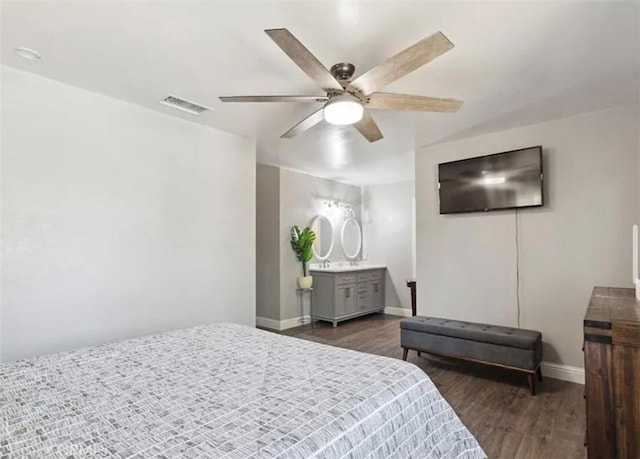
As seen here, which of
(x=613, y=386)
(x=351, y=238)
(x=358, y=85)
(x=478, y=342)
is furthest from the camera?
(x=351, y=238)

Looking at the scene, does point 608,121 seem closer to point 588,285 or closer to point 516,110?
point 516,110

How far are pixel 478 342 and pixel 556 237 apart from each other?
124 centimetres

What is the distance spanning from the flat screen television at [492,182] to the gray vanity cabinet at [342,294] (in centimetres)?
219

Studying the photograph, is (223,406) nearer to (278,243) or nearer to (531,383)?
(531,383)

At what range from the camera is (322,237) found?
6117 millimetres

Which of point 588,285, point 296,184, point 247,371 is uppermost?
point 296,184

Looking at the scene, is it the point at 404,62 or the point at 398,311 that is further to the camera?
the point at 398,311

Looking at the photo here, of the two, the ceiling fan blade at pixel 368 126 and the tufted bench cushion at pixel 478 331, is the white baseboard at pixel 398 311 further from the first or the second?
the ceiling fan blade at pixel 368 126

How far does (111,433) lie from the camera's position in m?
1.13

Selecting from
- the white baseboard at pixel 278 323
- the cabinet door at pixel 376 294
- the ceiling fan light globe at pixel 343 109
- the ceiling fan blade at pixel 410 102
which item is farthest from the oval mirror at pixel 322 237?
the ceiling fan light globe at pixel 343 109

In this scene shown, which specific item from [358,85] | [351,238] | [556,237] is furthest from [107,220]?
[351,238]

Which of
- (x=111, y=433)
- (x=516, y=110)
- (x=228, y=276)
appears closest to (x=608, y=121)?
(x=516, y=110)

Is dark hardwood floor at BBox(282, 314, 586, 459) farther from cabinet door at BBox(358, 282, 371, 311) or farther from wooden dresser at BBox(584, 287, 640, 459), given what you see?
cabinet door at BBox(358, 282, 371, 311)

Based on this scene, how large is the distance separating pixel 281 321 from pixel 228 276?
1.72 m
